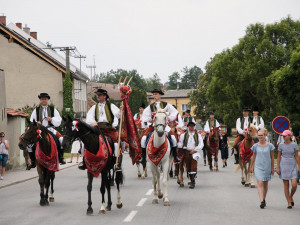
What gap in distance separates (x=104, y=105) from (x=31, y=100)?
37.8m

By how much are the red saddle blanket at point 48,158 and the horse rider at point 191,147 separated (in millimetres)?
4692

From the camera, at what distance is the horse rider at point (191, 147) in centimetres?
1603

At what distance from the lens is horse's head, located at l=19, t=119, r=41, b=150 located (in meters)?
12.2

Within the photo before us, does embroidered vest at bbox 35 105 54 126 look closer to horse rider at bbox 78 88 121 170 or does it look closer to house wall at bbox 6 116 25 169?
horse rider at bbox 78 88 121 170

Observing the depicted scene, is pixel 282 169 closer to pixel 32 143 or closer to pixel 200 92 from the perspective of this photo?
pixel 32 143

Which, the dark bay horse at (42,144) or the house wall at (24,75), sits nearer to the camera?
the dark bay horse at (42,144)

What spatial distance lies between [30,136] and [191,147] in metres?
5.92

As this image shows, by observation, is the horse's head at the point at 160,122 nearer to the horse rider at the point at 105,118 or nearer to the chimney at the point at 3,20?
the horse rider at the point at 105,118

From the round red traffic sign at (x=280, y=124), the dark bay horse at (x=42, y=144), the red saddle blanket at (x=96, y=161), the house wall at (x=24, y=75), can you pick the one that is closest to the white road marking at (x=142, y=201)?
the red saddle blanket at (x=96, y=161)

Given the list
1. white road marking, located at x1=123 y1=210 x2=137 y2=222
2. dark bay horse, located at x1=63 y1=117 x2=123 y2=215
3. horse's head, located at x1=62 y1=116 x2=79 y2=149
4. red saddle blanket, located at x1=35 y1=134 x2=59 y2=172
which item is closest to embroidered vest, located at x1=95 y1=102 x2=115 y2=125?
dark bay horse, located at x1=63 y1=117 x2=123 y2=215

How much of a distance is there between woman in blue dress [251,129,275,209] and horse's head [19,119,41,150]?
5.21m

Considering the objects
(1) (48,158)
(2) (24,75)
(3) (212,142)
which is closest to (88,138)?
(1) (48,158)

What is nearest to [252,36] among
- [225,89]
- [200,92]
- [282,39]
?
[282,39]

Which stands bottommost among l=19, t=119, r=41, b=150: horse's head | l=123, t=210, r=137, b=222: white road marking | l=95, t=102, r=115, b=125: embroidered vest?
l=123, t=210, r=137, b=222: white road marking
